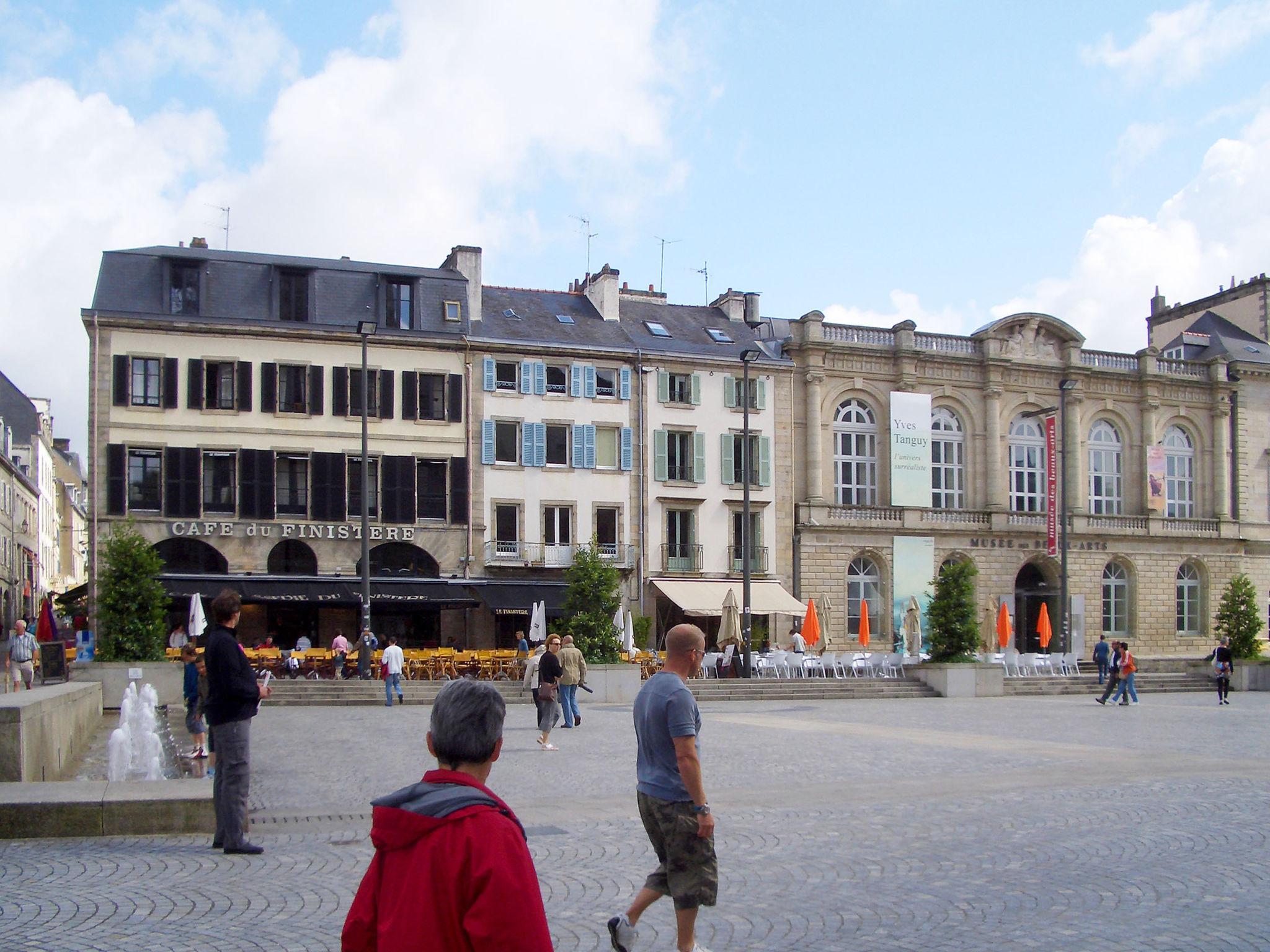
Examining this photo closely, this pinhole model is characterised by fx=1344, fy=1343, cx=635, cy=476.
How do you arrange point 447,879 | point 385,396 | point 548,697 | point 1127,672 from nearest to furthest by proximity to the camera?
1. point 447,879
2. point 548,697
3. point 1127,672
4. point 385,396

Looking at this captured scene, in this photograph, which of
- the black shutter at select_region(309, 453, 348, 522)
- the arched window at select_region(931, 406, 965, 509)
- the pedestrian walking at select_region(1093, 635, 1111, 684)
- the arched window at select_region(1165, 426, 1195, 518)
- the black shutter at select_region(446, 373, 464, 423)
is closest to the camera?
the pedestrian walking at select_region(1093, 635, 1111, 684)

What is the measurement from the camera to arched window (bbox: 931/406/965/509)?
164 feet

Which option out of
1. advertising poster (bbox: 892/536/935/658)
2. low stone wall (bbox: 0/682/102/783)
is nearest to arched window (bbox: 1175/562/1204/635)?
advertising poster (bbox: 892/536/935/658)

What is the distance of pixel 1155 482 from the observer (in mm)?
53031

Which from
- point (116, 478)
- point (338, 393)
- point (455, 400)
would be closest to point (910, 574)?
point (455, 400)

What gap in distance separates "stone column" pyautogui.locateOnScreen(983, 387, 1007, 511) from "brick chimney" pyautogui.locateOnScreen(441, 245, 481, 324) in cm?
1955

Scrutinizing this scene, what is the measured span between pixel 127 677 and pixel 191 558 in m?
13.0

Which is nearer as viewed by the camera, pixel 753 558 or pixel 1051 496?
pixel 753 558

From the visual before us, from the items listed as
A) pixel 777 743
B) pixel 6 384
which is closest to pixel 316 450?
pixel 777 743

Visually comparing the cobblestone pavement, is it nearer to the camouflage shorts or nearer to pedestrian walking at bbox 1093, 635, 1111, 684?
the camouflage shorts

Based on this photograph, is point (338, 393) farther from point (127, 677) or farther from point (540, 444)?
point (127, 677)

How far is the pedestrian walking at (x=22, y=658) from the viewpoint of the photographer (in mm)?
25781

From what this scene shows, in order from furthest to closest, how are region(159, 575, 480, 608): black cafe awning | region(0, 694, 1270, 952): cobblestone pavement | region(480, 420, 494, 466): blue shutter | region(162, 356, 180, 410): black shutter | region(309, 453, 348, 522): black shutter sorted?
1. region(480, 420, 494, 466): blue shutter
2. region(309, 453, 348, 522): black shutter
3. region(162, 356, 180, 410): black shutter
4. region(159, 575, 480, 608): black cafe awning
5. region(0, 694, 1270, 952): cobblestone pavement

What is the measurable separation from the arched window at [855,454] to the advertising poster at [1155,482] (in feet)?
39.4
